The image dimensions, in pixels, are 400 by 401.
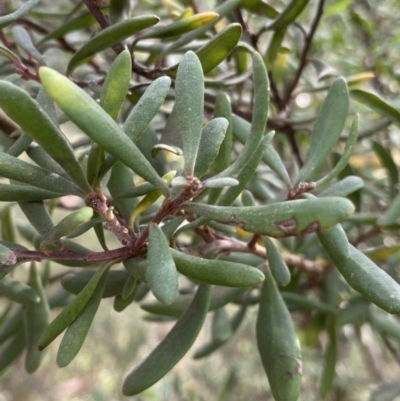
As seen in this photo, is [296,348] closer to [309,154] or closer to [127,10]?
[309,154]

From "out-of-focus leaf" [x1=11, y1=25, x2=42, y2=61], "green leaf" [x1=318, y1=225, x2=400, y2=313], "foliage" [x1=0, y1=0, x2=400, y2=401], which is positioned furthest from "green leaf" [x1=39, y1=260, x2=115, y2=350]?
"out-of-focus leaf" [x1=11, y1=25, x2=42, y2=61]

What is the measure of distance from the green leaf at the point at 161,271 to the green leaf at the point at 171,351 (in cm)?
21

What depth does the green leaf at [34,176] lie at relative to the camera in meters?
0.42

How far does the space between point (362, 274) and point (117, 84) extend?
31 centimetres

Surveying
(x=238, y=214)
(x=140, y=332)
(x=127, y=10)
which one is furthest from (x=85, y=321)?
(x=140, y=332)

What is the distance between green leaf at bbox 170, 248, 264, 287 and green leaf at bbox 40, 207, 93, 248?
0.09m

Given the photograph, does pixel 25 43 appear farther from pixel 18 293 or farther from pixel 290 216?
pixel 290 216

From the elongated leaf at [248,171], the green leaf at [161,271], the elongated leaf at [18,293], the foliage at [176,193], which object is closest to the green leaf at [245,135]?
the foliage at [176,193]

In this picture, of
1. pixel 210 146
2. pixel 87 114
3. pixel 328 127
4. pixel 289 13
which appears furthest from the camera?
pixel 289 13

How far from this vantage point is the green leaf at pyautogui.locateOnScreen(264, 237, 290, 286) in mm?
633

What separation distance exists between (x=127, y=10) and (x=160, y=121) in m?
0.26

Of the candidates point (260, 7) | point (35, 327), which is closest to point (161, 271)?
point (35, 327)

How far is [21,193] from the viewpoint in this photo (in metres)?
0.47

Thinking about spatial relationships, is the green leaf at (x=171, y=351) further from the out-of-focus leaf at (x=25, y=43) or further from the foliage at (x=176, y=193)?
the out-of-focus leaf at (x=25, y=43)
